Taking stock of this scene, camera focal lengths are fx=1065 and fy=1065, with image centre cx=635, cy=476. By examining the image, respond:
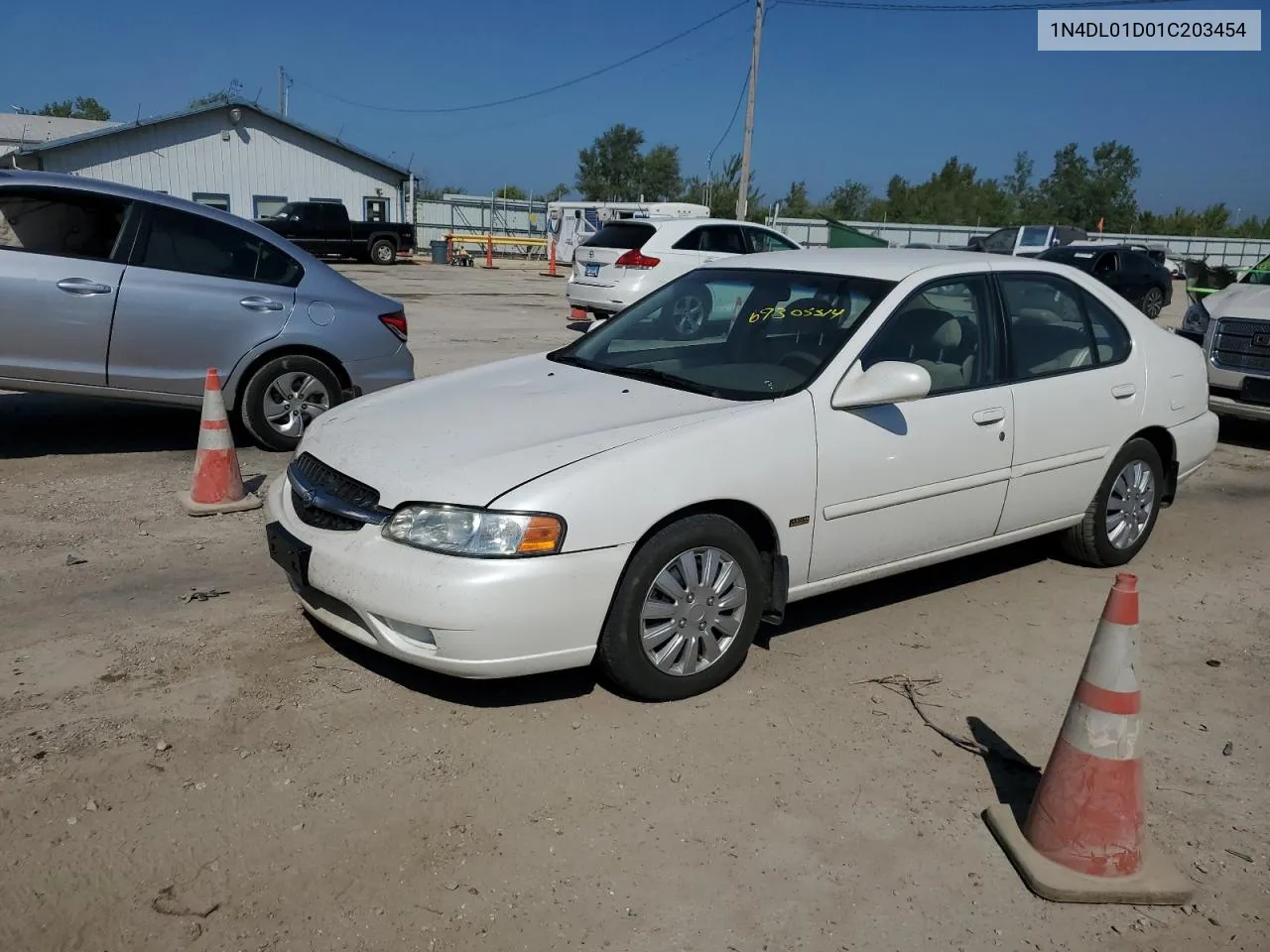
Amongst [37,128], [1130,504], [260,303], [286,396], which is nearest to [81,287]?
[260,303]

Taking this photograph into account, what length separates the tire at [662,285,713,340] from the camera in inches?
190

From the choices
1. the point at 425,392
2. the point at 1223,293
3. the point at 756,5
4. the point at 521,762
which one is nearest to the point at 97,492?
the point at 425,392

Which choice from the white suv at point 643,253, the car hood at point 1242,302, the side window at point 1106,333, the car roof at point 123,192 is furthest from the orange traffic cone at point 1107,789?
the white suv at point 643,253

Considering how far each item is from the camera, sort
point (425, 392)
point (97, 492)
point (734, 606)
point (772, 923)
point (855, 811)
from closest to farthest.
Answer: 1. point (772, 923)
2. point (855, 811)
3. point (734, 606)
4. point (425, 392)
5. point (97, 492)

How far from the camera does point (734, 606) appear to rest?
389 cm

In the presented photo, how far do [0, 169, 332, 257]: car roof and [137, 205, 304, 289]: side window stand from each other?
5cm

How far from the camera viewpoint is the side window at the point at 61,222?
6379 millimetres

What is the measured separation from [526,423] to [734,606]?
1.02m

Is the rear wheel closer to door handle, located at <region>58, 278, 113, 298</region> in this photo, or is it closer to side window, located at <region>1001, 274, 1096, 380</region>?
side window, located at <region>1001, 274, 1096, 380</region>

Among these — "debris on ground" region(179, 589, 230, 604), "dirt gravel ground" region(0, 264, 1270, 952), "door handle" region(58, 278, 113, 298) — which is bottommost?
"dirt gravel ground" region(0, 264, 1270, 952)

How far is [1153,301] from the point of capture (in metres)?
23.9

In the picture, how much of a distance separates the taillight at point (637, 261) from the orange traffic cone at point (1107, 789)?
12009 millimetres

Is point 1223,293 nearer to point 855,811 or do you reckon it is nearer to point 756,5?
point 855,811

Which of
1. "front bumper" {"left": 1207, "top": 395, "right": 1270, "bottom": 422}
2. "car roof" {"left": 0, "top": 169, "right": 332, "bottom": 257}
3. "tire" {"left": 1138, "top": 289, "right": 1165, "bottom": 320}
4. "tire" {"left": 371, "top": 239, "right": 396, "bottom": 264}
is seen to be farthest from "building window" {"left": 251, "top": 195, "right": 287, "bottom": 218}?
"front bumper" {"left": 1207, "top": 395, "right": 1270, "bottom": 422}
